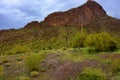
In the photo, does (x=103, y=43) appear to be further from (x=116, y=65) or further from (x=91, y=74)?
(x=91, y=74)

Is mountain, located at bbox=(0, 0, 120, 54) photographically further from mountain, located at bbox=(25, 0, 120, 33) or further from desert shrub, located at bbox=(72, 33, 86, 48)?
desert shrub, located at bbox=(72, 33, 86, 48)

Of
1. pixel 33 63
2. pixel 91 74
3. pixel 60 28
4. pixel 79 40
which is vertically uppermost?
pixel 79 40

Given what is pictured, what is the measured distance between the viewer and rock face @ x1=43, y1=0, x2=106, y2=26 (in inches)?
6045

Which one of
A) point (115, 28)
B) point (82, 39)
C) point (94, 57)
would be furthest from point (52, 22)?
point (94, 57)

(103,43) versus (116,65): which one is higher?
(103,43)

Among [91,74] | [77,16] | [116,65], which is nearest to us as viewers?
[91,74]

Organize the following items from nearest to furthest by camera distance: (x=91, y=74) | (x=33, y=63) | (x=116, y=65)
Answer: (x=91, y=74)
(x=116, y=65)
(x=33, y=63)

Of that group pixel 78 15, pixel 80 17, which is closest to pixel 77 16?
pixel 78 15

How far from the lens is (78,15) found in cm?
15650

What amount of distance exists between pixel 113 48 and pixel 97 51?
5.37 feet

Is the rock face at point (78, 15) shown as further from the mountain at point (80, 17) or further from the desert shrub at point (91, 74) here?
the desert shrub at point (91, 74)

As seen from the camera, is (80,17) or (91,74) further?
(80,17)

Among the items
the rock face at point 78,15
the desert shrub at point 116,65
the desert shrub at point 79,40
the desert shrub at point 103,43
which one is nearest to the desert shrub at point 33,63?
the desert shrub at point 103,43

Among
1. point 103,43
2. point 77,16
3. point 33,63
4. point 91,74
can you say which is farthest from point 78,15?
point 91,74
